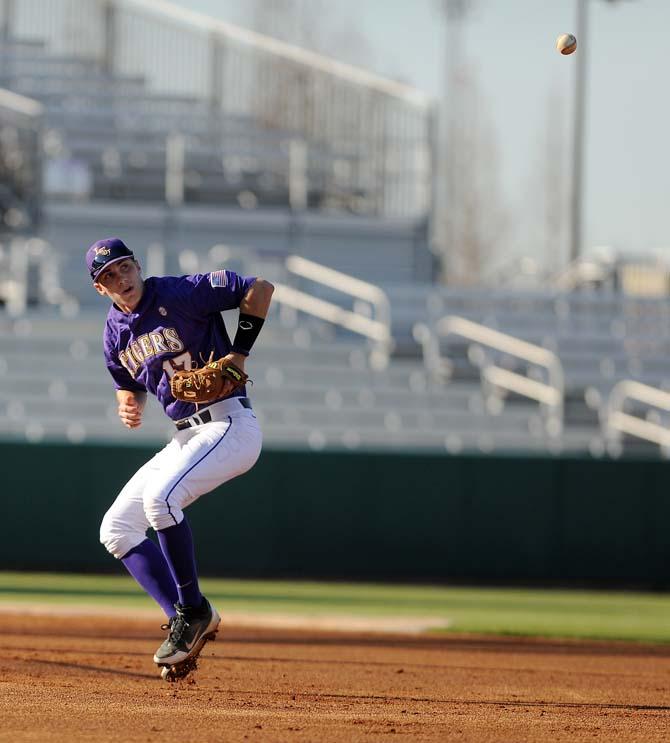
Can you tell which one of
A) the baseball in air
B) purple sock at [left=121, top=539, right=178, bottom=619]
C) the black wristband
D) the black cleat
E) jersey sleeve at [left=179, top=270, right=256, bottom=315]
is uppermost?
the baseball in air

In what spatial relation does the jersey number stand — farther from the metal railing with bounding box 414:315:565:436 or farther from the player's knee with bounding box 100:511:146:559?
the metal railing with bounding box 414:315:565:436

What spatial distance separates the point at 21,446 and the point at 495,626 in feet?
19.1

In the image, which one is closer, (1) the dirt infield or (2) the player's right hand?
(1) the dirt infield

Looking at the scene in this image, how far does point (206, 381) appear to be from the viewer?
19.2 feet

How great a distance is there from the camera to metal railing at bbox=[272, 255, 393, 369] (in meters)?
17.0

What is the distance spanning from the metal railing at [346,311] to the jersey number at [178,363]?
10.8 m

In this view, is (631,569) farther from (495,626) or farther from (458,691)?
(458,691)

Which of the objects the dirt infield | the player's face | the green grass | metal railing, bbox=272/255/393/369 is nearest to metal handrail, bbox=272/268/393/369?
metal railing, bbox=272/255/393/369

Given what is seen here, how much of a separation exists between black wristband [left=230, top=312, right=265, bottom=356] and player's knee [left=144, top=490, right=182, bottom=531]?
72 cm

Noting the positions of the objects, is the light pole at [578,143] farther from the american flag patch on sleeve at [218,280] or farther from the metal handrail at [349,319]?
the american flag patch on sleeve at [218,280]

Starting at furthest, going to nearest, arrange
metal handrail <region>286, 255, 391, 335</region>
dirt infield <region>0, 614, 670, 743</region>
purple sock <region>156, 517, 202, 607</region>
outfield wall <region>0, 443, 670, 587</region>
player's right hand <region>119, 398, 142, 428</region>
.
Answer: metal handrail <region>286, 255, 391, 335</region> → outfield wall <region>0, 443, 670, 587</region> → player's right hand <region>119, 398, 142, 428</region> → purple sock <region>156, 517, 202, 607</region> → dirt infield <region>0, 614, 670, 743</region>

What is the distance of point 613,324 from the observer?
63.4ft

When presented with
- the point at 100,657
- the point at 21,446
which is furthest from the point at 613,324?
the point at 100,657

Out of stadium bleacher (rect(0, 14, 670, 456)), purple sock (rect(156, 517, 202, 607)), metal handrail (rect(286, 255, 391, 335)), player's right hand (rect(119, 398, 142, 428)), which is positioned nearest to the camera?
purple sock (rect(156, 517, 202, 607))
